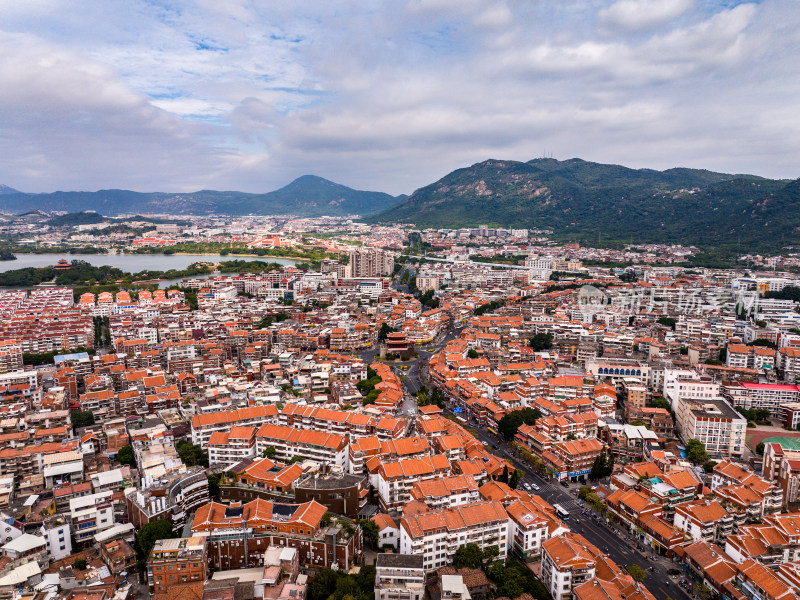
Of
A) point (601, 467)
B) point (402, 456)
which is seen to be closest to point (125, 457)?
point (402, 456)

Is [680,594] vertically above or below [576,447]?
below

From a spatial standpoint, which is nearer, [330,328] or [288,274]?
[330,328]

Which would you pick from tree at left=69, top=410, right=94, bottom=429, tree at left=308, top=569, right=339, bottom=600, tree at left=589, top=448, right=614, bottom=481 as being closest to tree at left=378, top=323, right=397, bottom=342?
tree at left=69, top=410, right=94, bottom=429

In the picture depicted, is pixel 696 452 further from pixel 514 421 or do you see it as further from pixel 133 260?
pixel 133 260

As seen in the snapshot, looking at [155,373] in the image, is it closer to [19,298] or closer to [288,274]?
[19,298]

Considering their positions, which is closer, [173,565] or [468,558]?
[173,565]

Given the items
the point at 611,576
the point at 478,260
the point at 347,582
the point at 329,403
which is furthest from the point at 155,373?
the point at 478,260

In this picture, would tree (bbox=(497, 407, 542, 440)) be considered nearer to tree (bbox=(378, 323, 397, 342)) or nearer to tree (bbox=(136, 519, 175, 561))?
tree (bbox=(136, 519, 175, 561))
